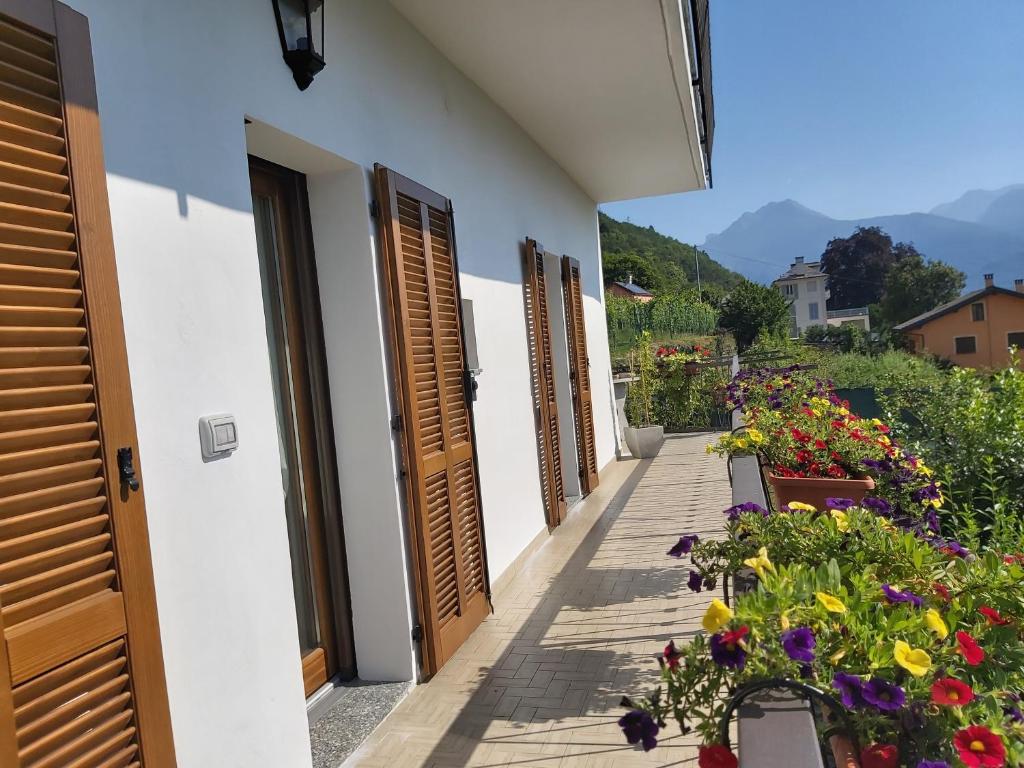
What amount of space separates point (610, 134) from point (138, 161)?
15.6 ft

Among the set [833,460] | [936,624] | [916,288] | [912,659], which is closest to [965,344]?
[916,288]

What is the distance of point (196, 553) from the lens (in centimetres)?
199

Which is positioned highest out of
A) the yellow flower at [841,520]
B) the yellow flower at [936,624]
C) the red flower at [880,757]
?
the yellow flower at [841,520]

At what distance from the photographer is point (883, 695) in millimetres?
1186

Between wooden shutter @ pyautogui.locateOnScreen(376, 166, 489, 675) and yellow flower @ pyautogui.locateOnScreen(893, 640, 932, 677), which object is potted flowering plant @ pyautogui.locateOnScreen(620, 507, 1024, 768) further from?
wooden shutter @ pyautogui.locateOnScreen(376, 166, 489, 675)

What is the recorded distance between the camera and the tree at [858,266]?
253 ft

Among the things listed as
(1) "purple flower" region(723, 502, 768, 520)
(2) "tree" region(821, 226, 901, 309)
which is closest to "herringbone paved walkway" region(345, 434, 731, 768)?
(1) "purple flower" region(723, 502, 768, 520)

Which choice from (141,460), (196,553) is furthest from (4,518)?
(196,553)

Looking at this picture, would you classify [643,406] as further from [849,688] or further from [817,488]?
[849,688]

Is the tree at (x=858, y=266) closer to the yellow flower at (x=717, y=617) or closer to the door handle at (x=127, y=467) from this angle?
the yellow flower at (x=717, y=617)

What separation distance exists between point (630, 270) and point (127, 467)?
2105 inches

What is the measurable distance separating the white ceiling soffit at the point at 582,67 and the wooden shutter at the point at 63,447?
233 centimetres

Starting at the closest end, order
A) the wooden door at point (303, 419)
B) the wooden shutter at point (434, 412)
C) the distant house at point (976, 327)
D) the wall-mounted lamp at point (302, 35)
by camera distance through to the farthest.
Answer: the wall-mounted lamp at point (302, 35) < the wooden door at point (303, 419) < the wooden shutter at point (434, 412) < the distant house at point (976, 327)

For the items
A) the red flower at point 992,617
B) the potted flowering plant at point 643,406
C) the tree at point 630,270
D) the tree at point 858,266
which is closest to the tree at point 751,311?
the tree at point 630,270
